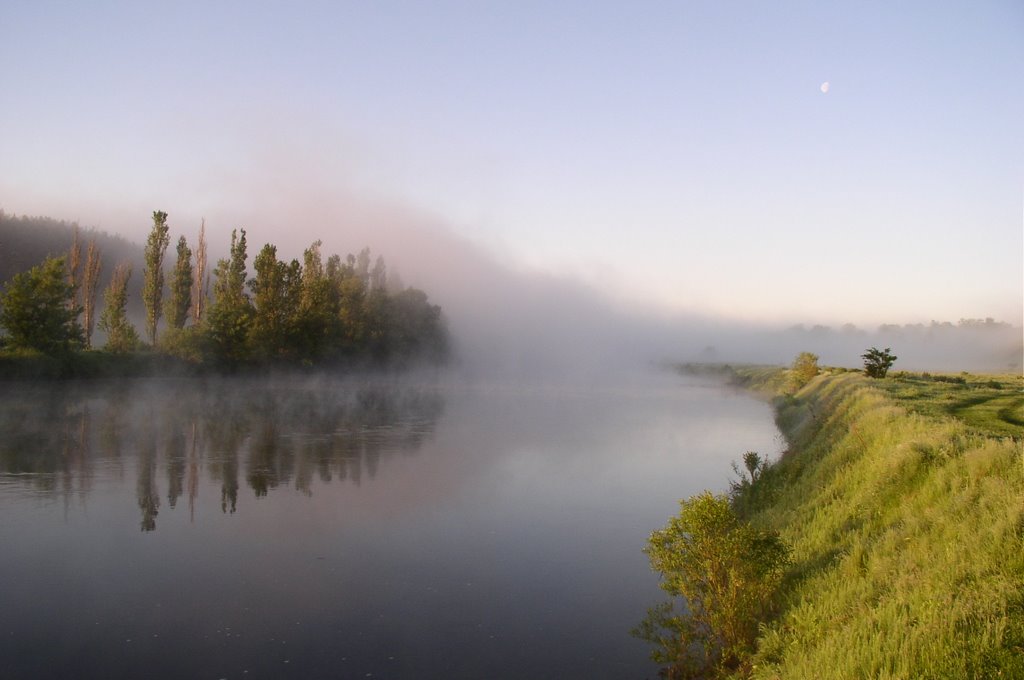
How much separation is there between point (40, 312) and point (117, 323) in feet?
38.1

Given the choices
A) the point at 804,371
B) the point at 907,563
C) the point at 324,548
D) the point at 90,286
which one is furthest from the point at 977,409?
the point at 90,286

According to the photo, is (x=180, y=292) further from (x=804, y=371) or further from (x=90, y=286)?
(x=804, y=371)

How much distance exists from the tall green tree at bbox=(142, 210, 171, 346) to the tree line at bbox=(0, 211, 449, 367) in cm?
9

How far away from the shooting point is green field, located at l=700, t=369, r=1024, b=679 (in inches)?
238

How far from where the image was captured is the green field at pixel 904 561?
605 centimetres

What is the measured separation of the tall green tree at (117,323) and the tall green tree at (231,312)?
5.93 metres

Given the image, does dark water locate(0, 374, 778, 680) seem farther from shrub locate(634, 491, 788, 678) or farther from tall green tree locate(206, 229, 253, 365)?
tall green tree locate(206, 229, 253, 365)

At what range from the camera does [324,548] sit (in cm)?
1273

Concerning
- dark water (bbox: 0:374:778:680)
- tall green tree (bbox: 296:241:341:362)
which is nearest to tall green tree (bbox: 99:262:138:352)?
tall green tree (bbox: 296:241:341:362)

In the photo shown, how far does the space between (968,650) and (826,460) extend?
35.8 feet

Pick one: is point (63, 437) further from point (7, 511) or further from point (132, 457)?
point (7, 511)

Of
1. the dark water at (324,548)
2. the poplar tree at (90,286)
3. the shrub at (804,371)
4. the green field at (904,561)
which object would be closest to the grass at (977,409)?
the green field at (904,561)

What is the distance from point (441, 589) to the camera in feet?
35.8

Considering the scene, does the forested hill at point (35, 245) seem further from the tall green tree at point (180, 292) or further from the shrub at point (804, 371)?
the shrub at point (804, 371)
